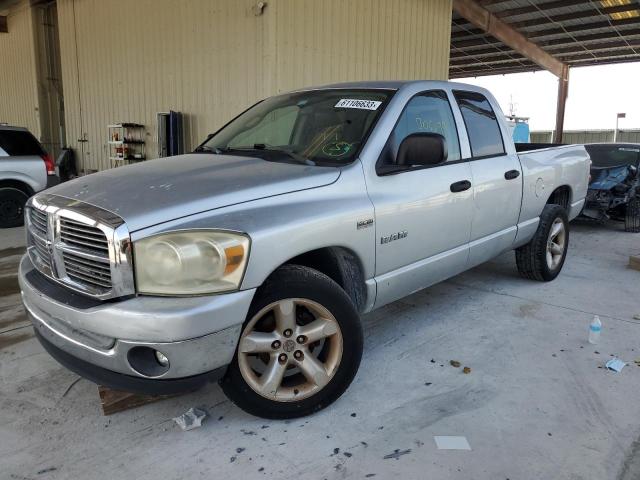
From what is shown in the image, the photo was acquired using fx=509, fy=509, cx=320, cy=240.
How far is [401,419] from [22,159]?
8208mm

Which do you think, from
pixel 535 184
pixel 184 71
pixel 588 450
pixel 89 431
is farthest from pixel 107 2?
pixel 588 450

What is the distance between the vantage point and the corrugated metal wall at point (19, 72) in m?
14.9

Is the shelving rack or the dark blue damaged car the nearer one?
the dark blue damaged car

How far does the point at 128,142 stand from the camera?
11.4 metres

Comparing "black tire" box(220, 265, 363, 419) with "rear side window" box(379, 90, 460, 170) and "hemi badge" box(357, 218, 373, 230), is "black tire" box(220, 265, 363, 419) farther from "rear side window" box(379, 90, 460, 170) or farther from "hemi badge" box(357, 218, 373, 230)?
"rear side window" box(379, 90, 460, 170)

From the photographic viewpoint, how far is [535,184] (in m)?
4.70

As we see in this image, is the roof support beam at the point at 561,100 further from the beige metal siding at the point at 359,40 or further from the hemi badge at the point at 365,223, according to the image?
the hemi badge at the point at 365,223

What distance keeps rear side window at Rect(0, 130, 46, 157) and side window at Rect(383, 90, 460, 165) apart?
7.53 meters

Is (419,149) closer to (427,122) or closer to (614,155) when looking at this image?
(427,122)

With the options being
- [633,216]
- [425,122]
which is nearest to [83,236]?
[425,122]

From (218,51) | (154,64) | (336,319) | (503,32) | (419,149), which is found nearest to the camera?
(336,319)

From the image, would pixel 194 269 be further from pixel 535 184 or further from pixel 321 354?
pixel 535 184

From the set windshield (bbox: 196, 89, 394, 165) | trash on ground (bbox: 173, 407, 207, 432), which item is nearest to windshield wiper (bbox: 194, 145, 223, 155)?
windshield (bbox: 196, 89, 394, 165)

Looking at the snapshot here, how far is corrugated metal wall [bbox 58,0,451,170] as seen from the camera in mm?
8367
